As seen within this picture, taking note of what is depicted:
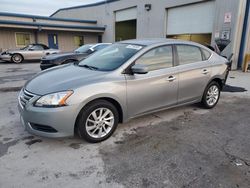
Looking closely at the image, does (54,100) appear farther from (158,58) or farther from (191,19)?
(191,19)

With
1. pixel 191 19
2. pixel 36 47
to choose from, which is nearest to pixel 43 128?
pixel 191 19

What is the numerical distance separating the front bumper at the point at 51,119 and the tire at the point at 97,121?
14cm

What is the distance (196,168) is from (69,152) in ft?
5.66

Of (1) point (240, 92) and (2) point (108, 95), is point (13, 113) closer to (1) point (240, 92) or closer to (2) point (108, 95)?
(2) point (108, 95)

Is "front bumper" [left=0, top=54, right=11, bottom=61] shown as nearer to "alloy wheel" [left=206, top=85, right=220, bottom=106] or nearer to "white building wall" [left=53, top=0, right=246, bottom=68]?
"white building wall" [left=53, top=0, right=246, bottom=68]

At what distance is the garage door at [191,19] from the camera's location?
39.3ft

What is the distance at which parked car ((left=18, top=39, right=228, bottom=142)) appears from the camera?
2920 millimetres

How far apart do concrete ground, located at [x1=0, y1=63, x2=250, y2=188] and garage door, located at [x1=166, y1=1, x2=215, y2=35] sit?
9345 mm

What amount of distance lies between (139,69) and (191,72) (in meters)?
1.40

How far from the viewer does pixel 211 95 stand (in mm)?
4832

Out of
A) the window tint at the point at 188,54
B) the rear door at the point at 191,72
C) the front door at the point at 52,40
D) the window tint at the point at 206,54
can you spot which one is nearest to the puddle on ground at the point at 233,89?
the window tint at the point at 206,54

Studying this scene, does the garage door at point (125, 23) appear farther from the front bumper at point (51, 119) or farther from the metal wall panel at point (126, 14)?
the front bumper at point (51, 119)

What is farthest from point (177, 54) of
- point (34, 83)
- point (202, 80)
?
point (34, 83)

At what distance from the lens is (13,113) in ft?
14.7
